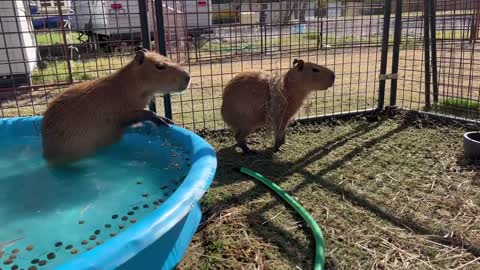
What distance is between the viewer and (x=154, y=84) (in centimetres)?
328

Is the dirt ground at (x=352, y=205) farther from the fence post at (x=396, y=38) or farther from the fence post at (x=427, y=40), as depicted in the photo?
the fence post at (x=396, y=38)

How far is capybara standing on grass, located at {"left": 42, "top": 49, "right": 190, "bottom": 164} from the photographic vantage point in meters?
2.96

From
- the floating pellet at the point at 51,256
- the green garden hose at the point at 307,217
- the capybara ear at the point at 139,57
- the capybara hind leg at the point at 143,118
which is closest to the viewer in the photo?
the floating pellet at the point at 51,256

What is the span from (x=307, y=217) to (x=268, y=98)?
1539mm

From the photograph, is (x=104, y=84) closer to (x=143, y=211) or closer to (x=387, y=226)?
(x=143, y=211)

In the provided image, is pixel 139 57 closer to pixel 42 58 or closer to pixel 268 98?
pixel 268 98

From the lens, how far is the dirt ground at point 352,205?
2330 millimetres

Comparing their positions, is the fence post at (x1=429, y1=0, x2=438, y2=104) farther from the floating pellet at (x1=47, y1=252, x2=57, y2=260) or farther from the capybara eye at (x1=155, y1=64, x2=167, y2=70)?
the floating pellet at (x1=47, y1=252, x2=57, y2=260)

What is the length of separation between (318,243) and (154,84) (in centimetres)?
177

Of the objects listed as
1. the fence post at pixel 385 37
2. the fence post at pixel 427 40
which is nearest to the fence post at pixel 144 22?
the fence post at pixel 385 37

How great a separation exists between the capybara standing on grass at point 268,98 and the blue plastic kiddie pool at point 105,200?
0.90 m

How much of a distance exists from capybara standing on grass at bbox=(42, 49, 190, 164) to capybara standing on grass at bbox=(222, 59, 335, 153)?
79cm

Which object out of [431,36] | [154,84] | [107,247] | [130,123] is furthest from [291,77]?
[107,247]

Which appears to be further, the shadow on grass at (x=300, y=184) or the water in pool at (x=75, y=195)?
the shadow on grass at (x=300, y=184)
